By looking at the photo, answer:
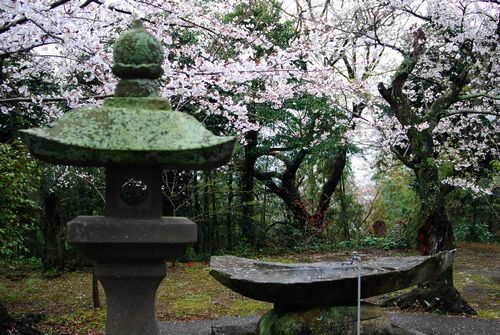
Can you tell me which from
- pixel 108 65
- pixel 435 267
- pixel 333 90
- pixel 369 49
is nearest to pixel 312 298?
pixel 435 267

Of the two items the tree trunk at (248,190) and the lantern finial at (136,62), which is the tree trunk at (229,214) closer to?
the tree trunk at (248,190)

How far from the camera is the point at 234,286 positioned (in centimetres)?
500

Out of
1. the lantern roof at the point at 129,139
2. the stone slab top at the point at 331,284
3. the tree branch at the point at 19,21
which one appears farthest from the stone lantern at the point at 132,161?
the tree branch at the point at 19,21

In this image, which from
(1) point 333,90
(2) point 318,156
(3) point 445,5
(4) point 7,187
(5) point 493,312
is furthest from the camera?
(2) point 318,156

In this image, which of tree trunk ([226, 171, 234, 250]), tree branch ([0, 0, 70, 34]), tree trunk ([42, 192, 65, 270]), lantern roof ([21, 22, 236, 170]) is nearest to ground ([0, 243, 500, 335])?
tree trunk ([42, 192, 65, 270])

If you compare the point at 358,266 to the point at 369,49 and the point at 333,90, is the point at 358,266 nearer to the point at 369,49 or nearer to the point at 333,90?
the point at 333,90

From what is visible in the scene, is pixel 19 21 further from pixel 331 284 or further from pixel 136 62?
pixel 331 284

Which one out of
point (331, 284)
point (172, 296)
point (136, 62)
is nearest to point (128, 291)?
point (136, 62)

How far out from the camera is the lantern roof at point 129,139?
3039 millimetres

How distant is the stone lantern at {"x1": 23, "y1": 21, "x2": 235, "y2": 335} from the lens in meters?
3.08

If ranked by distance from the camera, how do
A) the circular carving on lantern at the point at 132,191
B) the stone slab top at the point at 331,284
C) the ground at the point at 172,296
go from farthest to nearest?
1. the ground at the point at 172,296
2. the stone slab top at the point at 331,284
3. the circular carving on lantern at the point at 132,191

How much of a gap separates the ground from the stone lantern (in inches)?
132

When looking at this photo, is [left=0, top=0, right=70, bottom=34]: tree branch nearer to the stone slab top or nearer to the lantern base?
the lantern base

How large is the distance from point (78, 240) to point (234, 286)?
2142mm
